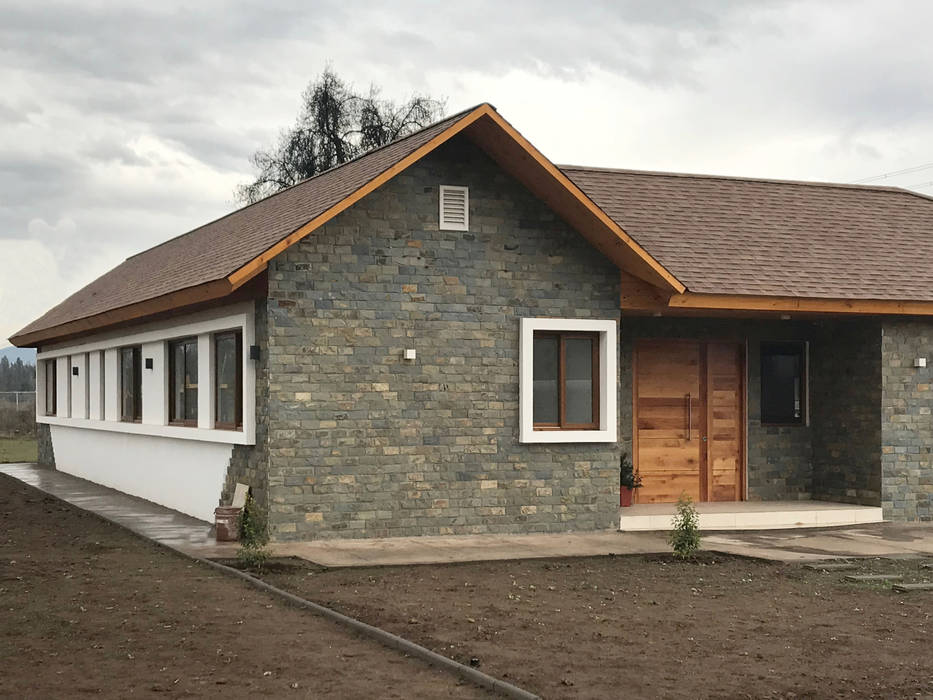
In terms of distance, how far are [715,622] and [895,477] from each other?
26.9 feet

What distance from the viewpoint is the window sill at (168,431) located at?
1480 centimetres

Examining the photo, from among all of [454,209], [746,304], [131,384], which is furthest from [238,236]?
[746,304]

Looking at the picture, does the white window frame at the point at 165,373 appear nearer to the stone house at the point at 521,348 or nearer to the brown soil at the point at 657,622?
the stone house at the point at 521,348

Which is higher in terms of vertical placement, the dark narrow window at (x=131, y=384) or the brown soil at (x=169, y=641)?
the dark narrow window at (x=131, y=384)

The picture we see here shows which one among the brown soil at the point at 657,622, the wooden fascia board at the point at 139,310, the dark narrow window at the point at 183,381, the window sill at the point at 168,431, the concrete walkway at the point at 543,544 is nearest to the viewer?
the brown soil at the point at 657,622

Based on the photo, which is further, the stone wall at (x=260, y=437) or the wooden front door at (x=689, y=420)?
the wooden front door at (x=689, y=420)

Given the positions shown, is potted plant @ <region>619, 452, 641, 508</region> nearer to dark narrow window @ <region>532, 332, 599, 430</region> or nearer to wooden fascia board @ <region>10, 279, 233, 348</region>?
dark narrow window @ <region>532, 332, 599, 430</region>

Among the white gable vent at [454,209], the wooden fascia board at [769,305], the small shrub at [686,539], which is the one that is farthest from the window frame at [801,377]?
the white gable vent at [454,209]

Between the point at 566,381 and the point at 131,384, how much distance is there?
27.5ft

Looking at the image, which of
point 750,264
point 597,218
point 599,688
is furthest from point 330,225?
point 599,688

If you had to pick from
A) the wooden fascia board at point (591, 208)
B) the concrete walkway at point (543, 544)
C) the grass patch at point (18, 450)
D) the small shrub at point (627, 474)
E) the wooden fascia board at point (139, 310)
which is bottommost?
the grass patch at point (18, 450)

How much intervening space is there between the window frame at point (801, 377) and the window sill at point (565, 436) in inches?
146

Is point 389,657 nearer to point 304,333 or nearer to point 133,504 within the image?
point 304,333

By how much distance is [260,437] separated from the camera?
1410 cm
